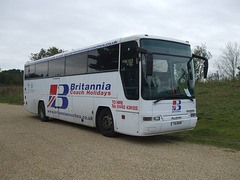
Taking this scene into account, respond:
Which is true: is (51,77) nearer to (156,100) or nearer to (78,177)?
(156,100)

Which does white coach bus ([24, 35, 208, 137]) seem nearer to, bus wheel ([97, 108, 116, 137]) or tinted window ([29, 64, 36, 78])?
bus wheel ([97, 108, 116, 137])

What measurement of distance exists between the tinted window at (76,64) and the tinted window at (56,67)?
0.58 metres

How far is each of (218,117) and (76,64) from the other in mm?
7073

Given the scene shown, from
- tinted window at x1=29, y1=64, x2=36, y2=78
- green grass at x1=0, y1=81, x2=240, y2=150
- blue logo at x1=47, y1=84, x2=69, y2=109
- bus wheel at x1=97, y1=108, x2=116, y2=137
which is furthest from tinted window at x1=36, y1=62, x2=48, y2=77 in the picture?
green grass at x1=0, y1=81, x2=240, y2=150

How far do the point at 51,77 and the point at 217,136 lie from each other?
8.72m

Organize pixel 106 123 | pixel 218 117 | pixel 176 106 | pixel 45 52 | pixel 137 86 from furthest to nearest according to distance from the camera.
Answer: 1. pixel 45 52
2. pixel 218 117
3. pixel 106 123
4. pixel 176 106
5. pixel 137 86

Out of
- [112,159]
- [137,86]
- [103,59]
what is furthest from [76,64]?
[112,159]

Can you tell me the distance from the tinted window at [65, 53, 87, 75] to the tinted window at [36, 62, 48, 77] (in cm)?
262

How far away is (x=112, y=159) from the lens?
255 inches

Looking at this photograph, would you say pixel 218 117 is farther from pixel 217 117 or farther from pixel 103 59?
pixel 103 59

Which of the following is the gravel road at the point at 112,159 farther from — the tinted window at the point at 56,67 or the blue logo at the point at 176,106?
the tinted window at the point at 56,67

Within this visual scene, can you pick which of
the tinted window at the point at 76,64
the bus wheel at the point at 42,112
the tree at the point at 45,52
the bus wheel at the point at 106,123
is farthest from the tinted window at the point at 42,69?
the tree at the point at 45,52

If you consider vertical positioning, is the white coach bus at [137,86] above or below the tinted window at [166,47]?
below

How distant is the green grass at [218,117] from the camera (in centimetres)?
910
